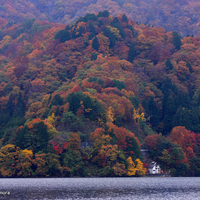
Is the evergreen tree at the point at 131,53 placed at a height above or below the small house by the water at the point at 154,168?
above

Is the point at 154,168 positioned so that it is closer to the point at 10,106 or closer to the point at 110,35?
the point at 10,106

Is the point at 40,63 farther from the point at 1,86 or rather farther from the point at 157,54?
the point at 157,54

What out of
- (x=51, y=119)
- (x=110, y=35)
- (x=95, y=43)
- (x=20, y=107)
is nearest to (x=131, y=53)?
(x=110, y=35)

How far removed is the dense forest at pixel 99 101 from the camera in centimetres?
9356

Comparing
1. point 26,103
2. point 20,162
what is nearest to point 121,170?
point 20,162

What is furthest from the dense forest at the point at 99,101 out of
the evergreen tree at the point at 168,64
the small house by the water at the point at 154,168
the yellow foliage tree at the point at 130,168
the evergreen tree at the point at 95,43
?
the small house by the water at the point at 154,168

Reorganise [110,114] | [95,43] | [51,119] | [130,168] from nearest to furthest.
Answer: [130,168], [51,119], [110,114], [95,43]

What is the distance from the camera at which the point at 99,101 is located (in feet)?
385

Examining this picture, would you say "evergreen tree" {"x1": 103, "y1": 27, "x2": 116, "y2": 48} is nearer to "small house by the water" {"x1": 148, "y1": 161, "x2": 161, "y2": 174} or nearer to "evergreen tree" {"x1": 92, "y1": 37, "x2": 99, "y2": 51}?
"evergreen tree" {"x1": 92, "y1": 37, "x2": 99, "y2": 51}

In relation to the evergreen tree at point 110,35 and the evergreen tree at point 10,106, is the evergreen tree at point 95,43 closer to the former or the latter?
the evergreen tree at point 110,35

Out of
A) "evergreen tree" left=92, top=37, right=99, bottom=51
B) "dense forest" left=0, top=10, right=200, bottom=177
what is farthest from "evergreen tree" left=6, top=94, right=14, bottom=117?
"evergreen tree" left=92, top=37, right=99, bottom=51

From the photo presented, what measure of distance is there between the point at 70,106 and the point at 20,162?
1151 inches

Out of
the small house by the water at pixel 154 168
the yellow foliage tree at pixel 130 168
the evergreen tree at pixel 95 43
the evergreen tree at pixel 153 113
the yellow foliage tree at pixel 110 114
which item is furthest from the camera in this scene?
the evergreen tree at pixel 95 43

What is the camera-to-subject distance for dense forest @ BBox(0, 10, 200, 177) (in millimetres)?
93562
